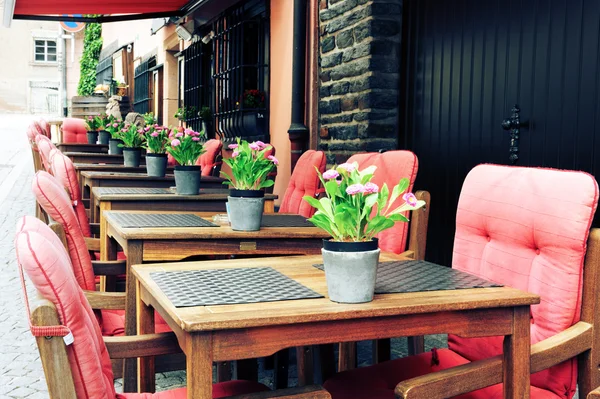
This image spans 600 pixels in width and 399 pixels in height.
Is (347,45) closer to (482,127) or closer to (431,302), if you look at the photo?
(482,127)

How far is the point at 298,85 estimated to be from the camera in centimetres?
654

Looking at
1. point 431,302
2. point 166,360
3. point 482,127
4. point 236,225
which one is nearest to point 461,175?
point 482,127

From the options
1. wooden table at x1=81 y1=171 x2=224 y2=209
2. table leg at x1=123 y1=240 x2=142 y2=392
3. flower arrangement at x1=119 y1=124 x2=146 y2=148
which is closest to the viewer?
table leg at x1=123 y1=240 x2=142 y2=392

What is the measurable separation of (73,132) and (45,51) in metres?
27.4

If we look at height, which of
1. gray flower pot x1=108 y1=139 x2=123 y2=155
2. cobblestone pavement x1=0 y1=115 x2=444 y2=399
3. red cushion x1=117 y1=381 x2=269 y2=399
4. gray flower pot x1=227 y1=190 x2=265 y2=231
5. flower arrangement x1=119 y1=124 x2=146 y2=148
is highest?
flower arrangement x1=119 y1=124 x2=146 y2=148

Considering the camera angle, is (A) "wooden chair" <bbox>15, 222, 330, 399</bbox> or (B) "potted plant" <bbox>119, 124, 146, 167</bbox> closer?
(A) "wooden chair" <bbox>15, 222, 330, 399</bbox>

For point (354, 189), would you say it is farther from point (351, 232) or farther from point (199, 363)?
point (199, 363)

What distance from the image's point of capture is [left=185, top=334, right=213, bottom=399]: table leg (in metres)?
1.51

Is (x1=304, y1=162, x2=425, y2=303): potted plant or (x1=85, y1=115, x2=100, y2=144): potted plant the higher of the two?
(x1=85, y1=115, x2=100, y2=144): potted plant

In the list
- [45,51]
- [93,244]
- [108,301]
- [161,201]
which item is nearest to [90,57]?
[45,51]

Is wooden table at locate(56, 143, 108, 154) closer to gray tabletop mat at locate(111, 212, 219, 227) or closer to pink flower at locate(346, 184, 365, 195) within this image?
gray tabletop mat at locate(111, 212, 219, 227)

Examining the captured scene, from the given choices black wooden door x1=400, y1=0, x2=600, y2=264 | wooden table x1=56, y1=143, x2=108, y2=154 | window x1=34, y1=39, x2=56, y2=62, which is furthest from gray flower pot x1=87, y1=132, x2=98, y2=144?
window x1=34, y1=39, x2=56, y2=62

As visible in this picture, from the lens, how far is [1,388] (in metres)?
3.19

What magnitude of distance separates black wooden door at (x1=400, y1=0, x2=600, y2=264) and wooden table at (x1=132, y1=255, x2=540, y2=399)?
79.0 inches
